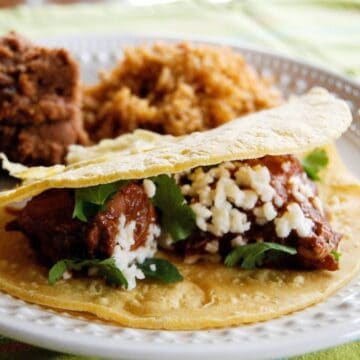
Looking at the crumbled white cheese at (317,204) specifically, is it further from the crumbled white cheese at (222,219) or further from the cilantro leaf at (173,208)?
the cilantro leaf at (173,208)

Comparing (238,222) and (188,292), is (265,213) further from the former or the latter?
(188,292)

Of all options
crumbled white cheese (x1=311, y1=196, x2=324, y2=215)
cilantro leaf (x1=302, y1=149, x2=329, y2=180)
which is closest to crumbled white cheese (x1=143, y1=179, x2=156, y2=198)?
crumbled white cheese (x1=311, y1=196, x2=324, y2=215)

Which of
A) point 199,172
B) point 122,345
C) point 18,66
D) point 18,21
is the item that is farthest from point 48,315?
point 18,21

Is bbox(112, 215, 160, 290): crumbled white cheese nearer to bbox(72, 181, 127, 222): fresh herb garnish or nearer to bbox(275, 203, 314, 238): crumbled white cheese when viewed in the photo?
bbox(72, 181, 127, 222): fresh herb garnish

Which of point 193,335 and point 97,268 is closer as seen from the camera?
point 193,335

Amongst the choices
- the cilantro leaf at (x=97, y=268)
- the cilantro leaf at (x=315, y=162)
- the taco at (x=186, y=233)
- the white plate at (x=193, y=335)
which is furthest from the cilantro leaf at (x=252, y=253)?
the cilantro leaf at (x=315, y=162)

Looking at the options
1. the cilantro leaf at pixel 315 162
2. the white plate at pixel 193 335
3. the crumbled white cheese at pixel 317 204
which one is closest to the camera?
the white plate at pixel 193 335

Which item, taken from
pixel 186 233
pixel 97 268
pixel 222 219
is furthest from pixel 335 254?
→ pixel 97 268
